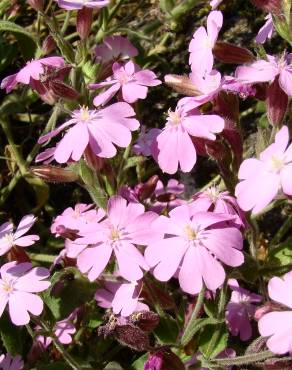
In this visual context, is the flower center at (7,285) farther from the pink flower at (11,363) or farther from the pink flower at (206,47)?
the pink flower at (206,47)

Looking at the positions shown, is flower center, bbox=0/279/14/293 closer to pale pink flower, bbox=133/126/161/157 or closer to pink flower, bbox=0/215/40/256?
pink flower, bbox=0/215/40/256

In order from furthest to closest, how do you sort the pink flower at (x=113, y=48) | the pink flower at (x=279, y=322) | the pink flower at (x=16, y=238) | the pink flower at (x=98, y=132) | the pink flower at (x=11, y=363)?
the pink flower at (x=113, y=48), the pink flower at (x=11, y=363), the pink flower at (x=16, y=238), the pink flower at (x=98, y=132), the pink flower at (x=279, y=322)

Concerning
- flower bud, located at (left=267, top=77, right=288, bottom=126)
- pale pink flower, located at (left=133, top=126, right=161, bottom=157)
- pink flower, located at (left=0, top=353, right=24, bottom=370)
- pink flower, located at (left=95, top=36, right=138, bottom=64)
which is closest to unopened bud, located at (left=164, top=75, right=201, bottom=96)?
flower bud, located at (left=267, top=77, right=288, bottom=126)

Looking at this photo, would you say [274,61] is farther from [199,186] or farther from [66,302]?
[199,186]

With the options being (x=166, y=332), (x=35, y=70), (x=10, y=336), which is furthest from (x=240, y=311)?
(x=35, y=70)

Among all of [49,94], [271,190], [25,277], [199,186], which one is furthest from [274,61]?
[199,186]

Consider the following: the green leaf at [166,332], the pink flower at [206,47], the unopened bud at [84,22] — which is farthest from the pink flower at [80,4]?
the green leaf at [166,332]
